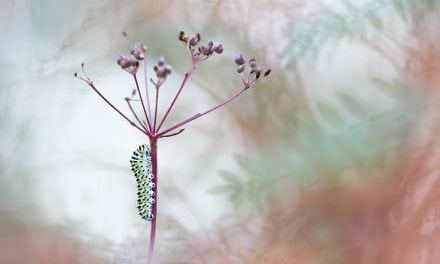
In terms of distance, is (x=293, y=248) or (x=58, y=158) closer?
(x=293, y=248)

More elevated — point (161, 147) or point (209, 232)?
point (161, 147)

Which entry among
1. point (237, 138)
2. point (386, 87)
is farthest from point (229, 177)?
point (386, 87)

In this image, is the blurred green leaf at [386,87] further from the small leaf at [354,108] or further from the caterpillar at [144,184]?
the caterpillar at [144,184]

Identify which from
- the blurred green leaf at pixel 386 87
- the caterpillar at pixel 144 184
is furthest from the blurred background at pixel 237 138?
the caterpillar at pixel 144 184

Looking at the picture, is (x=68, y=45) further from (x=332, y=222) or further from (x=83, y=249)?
(x=332, y=222)

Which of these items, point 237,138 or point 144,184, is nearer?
point 144,184

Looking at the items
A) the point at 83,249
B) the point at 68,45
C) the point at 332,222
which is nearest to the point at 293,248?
the point at 332,222

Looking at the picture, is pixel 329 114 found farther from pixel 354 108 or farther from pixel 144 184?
pixel 144 184
